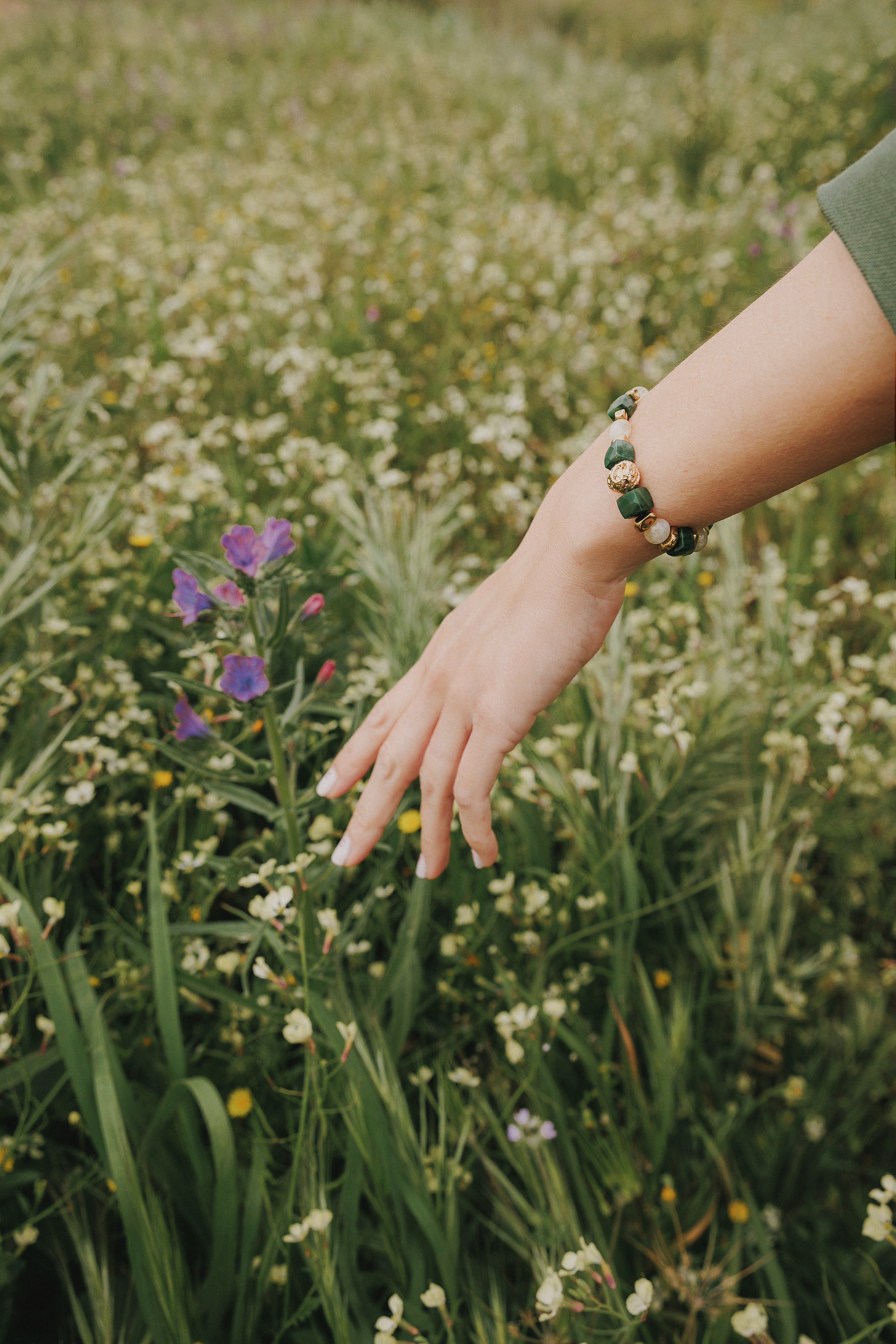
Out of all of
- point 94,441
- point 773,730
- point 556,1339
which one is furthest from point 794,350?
point 94,441

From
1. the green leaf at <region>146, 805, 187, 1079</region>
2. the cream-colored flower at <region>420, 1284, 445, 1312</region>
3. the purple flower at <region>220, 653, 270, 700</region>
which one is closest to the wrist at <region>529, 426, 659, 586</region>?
the purple flower at <region>220, 653, 270, 700</region>

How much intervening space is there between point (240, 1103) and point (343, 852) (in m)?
0.50

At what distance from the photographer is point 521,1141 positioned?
1190mm

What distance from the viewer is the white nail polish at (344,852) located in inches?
43.1

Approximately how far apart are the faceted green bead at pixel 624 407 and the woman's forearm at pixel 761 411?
7 centimetres

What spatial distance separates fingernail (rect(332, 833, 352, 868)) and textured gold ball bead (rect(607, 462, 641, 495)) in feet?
1.95

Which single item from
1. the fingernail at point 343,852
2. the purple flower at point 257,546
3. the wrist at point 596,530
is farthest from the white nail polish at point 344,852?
the wrist at point 596,530

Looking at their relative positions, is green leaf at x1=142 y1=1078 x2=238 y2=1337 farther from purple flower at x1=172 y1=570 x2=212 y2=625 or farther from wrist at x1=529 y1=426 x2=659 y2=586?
wrist at x1=529 y1=426 x2=659 y2=586

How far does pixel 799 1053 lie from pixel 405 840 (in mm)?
907

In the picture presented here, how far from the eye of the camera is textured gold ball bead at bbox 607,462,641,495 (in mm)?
878

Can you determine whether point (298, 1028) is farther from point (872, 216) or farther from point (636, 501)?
point (872, 216)

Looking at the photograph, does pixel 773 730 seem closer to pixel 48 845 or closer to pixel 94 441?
pixel 48 845

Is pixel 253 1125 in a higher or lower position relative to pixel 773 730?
higher

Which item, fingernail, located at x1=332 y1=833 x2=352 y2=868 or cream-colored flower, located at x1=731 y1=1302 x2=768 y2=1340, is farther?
fingernail, located at x1=332 y1=833 x2=352 y2=868
